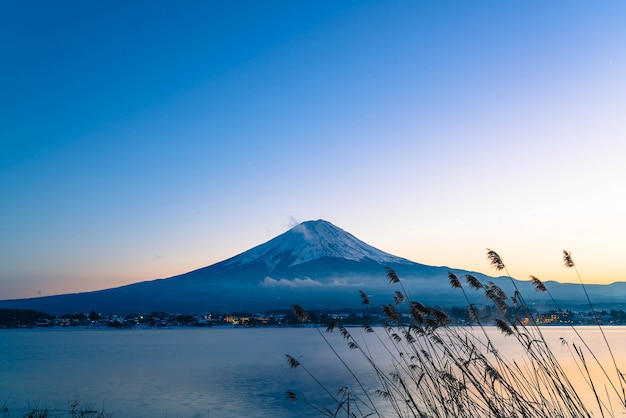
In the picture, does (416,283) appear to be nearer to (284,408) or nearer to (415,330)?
(284,408)

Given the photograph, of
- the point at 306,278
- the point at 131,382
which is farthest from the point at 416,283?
the point at 131,382

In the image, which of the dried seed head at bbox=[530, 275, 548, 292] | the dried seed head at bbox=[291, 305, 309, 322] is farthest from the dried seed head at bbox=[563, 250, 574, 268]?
the dried seed head at bbox=[291, 305, 309, 322]

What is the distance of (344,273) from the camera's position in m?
191

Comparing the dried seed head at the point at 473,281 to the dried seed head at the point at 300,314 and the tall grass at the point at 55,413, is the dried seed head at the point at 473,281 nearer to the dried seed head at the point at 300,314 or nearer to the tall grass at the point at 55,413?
the dried seed head at the point at 300,314

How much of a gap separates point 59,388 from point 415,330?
29200mm

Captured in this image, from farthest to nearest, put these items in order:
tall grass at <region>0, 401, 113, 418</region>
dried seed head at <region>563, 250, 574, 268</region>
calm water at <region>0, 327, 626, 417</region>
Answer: calm water at <region>0, 327, 626, 417</region> < tall grass at <region>0, 401, 113, 418</region> < dried seed head at <region>563, 250, 574, 268</region>

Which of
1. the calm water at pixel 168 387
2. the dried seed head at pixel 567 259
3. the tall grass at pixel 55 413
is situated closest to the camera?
the dried seed head at pixel 567 259

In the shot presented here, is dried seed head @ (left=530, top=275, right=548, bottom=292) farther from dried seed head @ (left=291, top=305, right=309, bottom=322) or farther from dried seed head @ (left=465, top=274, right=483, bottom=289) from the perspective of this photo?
dried seed head @ (left=291, top=305, right=309, bottom=322)

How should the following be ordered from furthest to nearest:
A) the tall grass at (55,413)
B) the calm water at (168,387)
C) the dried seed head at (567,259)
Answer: the calm water at (168,387)
the tall grass at (55,413)
the dried seed head at (567,259)

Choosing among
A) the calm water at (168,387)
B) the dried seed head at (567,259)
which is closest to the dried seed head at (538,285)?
the dried seed head at (567,259)

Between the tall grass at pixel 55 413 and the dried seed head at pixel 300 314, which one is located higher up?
the dried seed head at pixel 300 314

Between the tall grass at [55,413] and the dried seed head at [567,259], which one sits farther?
the tall grass at [55,413]

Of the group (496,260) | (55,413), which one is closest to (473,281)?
(496,260)

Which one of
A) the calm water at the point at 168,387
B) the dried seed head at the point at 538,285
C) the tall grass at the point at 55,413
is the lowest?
the calm water at the point at 168,387
